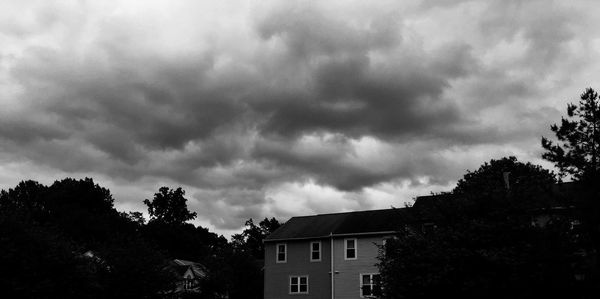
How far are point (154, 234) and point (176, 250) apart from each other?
5122 mm

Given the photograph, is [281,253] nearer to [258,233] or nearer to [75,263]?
[75,263]

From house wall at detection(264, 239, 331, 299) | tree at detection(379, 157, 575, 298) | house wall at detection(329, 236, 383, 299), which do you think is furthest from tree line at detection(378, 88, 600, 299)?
house wall at detection(264, 239, 331, 299)

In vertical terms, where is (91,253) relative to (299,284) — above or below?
Result: above

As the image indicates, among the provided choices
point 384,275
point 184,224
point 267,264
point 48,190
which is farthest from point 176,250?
point 384,275

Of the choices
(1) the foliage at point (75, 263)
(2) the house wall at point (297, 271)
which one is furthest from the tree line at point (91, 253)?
(2) the house wall at point (297, 271)

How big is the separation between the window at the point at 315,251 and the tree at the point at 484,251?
74.0 ft

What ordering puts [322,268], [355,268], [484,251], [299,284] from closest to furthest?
1. [484,251]
2. [355,268]
3. [322,268]
4. [299,284]

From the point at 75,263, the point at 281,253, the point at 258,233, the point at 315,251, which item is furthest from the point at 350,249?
the point at 258,233

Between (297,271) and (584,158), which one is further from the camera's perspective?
(297,271)

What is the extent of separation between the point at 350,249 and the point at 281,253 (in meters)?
6.67

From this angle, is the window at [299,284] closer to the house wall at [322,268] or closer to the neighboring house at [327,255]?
the neighboring house at [327,255]

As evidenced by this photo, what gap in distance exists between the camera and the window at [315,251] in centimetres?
4944

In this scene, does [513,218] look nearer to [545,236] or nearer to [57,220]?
[545,236]

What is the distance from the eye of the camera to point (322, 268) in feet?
160
